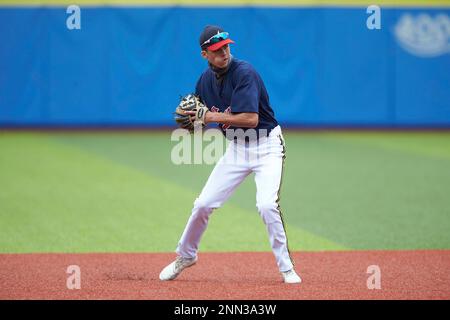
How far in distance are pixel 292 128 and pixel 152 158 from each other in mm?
6754

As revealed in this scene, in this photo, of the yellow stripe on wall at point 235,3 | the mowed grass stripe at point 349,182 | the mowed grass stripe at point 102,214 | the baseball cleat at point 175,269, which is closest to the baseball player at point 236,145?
the baseball cleat at point 175,269

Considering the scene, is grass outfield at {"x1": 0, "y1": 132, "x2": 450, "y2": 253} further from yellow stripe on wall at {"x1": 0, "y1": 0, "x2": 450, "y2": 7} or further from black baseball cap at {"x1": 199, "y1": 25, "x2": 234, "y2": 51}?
yellow stripe on wall at {"x1": 0, "y1": 0, "x2": 450, "y2": 7}

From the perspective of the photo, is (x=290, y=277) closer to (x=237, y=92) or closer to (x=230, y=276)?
(x=230, y=276)

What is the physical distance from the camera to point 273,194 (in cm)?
747

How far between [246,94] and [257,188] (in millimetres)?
877

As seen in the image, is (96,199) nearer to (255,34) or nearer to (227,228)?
(227,228)

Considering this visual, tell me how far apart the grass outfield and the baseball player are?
199cm

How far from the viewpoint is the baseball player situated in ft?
24.1

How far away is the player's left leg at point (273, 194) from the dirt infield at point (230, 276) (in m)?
0.30

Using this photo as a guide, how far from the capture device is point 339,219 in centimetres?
1130

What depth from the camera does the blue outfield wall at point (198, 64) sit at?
22328 millimetres

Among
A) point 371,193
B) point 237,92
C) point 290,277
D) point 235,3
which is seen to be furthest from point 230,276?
point 235,3

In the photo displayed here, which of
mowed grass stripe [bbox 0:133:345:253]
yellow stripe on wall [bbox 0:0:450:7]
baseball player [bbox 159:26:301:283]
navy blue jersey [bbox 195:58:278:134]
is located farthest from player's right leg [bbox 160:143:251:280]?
yellow stripe on wall [bbox 0:0:450:7]

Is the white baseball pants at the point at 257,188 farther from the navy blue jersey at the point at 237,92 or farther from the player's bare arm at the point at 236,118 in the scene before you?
the player's bare arm at the point at 236,118
